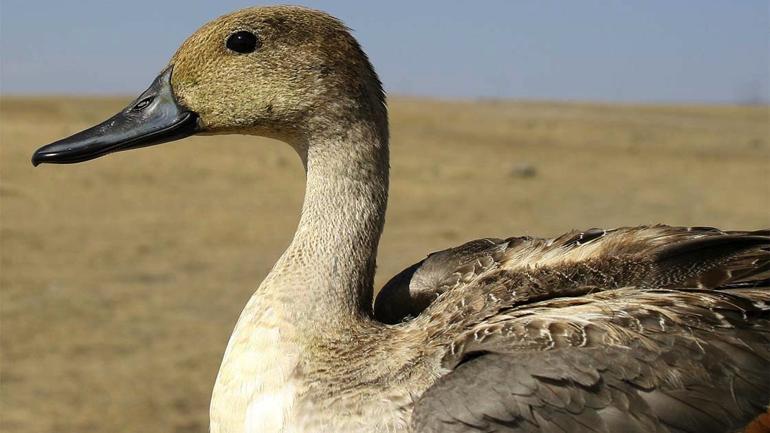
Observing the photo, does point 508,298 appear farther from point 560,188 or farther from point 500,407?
point 560,188

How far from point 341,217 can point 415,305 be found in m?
0.43

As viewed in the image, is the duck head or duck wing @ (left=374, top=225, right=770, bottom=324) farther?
the duck head

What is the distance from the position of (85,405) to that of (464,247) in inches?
186

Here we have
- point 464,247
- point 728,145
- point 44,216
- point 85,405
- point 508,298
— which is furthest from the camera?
point 728,145

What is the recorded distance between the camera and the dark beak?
3.23 metres

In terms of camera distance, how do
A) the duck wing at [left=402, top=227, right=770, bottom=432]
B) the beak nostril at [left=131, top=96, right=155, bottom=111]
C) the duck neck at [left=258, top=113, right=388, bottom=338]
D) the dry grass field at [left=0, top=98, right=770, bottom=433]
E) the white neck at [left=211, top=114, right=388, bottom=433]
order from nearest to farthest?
the duck wing at [left=402, top=227, right=770, bottom=432], the white neck at [left=211, top=114, right=388, bottom=433], the duck neck at [left=258, top=113, right=388, bottom=338], the beak nostril at [left=131, top=96, right=155, bottom=111], the dry grass field at [left=0, top=98, right=770, bottom=433]

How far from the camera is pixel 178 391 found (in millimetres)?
7582

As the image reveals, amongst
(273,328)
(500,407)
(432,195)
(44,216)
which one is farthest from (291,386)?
(432,195)

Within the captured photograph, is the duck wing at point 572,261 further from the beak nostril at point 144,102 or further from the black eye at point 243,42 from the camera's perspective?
the beak nostril at point 144,102

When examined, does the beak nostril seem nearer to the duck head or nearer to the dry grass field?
the duck head

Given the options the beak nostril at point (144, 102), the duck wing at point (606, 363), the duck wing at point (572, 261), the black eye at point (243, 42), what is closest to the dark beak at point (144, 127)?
the beak nostril at point (144, 102)

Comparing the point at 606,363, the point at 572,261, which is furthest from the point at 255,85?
the point at 606,363

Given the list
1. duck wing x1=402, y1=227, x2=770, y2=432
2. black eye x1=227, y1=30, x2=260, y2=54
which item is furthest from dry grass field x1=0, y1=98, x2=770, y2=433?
duck wing x1=402, y1=227, x2=770, y2=432

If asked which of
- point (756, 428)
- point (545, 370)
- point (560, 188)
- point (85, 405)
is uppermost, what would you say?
point (560, 188)
